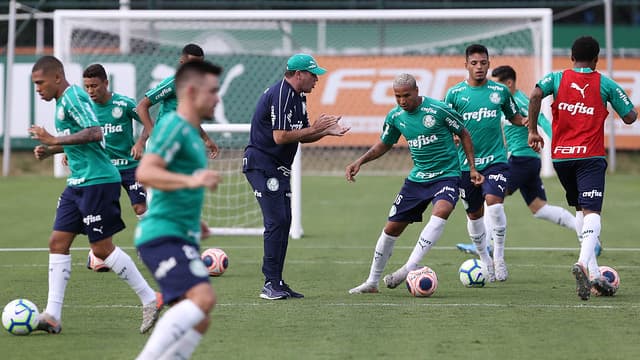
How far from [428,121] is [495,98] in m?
1.35

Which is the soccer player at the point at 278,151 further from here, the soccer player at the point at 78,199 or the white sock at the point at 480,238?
the white sock at the point at 480,238

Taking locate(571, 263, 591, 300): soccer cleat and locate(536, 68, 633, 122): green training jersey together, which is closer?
locate(571, 263, 591, 300): soccer cleat

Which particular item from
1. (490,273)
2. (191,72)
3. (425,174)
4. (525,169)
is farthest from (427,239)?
(191,72)

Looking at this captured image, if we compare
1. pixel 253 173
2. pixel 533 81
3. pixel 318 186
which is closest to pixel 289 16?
pixel 318 186

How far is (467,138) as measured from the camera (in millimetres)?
10445

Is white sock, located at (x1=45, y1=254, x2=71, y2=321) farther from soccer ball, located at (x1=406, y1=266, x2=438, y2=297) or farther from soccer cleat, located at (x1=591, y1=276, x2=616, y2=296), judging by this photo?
soccer cleat, located at (x1=591, y1=276, x2=616, y2=296)

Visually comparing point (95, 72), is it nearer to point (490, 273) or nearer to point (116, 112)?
point (116, 112)

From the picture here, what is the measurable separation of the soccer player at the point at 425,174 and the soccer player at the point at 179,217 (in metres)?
4.17

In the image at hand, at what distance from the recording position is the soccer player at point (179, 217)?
20.2 feet

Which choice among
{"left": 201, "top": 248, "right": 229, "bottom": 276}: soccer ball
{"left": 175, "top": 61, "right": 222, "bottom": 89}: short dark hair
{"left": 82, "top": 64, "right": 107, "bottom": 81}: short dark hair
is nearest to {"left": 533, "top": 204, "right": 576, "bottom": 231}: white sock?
{"left": 201, "top": 248, "right": 229, "bottom": 276}: soccer ball

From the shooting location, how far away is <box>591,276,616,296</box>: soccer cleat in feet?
33.3

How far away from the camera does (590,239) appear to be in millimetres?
10125

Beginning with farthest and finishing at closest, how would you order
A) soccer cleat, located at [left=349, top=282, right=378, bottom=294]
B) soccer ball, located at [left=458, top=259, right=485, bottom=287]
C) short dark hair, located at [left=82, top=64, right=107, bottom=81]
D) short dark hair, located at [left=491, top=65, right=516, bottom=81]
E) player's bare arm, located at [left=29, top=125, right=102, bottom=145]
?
short dark hair, located at [left=491, top=65, right=516, bottom=81] < short dark hair, located at [left=82, top=64, right=107, bottom=81] < soccer ball, located at [left=458, top=259, right=485, bottom=287] < soccer cleat, located at [left=349, top=282, right=378, bottom=294] < player's bare arm, located at [left=29, top=125, right=102, bottom=145]

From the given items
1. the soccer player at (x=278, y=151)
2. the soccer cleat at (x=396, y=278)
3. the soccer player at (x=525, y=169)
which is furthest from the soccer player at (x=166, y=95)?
the soccer player at (x=525, y=169)
